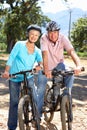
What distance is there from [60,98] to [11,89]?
88cm

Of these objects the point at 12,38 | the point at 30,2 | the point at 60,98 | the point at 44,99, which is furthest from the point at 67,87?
the point at 12,38

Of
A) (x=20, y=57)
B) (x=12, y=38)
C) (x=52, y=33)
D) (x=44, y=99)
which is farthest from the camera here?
(x=12, y=38)

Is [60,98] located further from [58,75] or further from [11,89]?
[11,89]

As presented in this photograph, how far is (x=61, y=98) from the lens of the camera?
20.8 ft

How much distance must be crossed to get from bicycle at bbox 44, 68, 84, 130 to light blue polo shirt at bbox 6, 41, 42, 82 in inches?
17.2

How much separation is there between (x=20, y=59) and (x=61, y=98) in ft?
3.34

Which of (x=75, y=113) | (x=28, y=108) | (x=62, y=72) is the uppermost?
(x=62, y=72)

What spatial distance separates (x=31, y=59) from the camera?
19.4ft

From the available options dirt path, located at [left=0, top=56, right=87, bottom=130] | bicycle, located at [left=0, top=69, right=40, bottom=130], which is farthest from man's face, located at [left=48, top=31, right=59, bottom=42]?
dirt path, located at [left=0, top=56, right=87, bottom=130]

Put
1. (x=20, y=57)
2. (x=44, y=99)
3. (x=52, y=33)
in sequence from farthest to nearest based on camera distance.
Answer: (x=44, y=99)
(x=52, y=33)
(x=20, y=57)

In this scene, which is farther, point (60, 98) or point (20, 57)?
point (60, 98)

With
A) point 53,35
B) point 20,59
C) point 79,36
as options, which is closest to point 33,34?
point 20,59

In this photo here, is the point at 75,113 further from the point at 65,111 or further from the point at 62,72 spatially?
the point at 62,72

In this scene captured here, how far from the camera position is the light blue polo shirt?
5.80 meters
